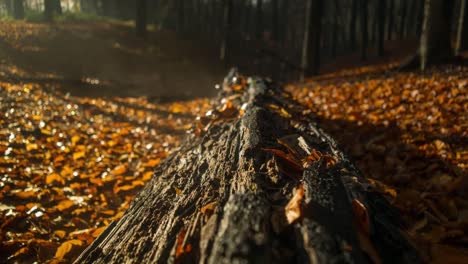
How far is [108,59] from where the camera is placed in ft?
52.5

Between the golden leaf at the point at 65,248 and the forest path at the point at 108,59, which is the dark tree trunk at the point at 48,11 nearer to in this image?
the forest path at the point at 108,59

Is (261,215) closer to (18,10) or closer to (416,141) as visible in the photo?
(416,141)

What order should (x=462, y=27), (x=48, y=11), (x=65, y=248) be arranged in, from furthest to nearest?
(x=48, y=11), (x=462, y=27), (x=65, y=248)

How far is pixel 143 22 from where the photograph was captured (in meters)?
19.7

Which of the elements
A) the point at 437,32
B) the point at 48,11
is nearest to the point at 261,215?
the point at 437,32

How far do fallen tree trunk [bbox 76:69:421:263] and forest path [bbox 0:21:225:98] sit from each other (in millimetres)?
8886

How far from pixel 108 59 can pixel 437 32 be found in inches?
575

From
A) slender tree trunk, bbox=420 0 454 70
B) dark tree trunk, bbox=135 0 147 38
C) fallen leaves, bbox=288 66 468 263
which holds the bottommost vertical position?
fallen leaves, bbox=288 66 468 263

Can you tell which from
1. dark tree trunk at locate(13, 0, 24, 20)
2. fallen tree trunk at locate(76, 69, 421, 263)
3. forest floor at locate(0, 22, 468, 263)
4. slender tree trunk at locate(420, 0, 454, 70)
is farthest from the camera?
dark tree trunk at locate(13, 0, 24, 20)

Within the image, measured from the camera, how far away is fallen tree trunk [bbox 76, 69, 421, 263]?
1.03 metres

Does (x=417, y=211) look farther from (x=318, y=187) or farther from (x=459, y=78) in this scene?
(x=459, y=78)

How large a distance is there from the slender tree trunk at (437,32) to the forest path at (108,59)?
283 inches

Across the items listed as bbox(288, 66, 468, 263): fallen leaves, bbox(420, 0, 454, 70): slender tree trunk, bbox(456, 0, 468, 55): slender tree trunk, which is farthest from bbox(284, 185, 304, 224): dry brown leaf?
bbox(456, 0, 468, 55): slender tree trunk

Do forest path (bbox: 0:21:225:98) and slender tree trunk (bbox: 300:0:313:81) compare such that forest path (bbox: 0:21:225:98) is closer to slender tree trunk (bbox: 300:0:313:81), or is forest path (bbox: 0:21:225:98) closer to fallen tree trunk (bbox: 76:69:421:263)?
slender tree trunk (bbox: 300:0:313:81)
